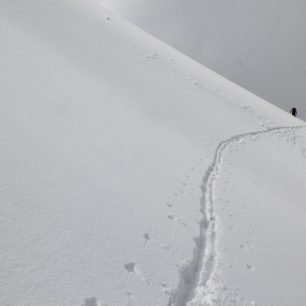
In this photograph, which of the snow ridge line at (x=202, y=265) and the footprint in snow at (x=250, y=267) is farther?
the footprint in snow at (x=250, y=267)

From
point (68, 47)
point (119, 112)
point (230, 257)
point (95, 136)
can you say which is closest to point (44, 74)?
point (119, 112)

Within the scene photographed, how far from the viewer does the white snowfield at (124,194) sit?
4.57m

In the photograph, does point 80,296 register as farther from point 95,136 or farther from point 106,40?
point 106,40

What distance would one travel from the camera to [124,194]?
21.8 feet

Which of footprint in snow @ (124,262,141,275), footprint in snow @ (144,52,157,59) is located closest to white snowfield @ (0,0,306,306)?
footprint in snow @ (124,262,141,275)

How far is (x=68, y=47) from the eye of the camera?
14.6 meters

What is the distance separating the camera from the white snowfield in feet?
15.0

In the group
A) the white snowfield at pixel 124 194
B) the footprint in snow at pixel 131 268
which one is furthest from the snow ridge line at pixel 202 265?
the footprint in snow at pixel 131 268

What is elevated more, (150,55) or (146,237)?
(150,55)

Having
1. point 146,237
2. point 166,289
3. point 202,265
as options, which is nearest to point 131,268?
point 166,289

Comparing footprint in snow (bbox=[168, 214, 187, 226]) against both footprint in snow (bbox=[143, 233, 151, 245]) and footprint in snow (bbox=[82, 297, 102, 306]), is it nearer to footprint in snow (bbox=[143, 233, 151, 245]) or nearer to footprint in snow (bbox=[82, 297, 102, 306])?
footprint in snow (bbox=[143, 233, 151, 245])

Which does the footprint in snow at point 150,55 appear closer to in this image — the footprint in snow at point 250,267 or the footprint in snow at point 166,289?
the footprint in snow at point 250,267

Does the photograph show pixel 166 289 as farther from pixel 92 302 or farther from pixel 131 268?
pixel 92 302

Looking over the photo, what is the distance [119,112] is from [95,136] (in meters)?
2.58
